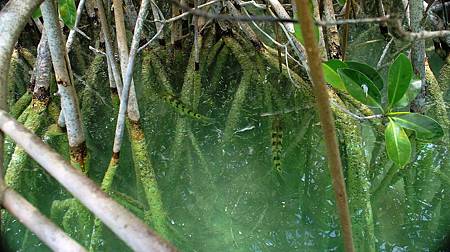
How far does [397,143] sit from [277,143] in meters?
0.70

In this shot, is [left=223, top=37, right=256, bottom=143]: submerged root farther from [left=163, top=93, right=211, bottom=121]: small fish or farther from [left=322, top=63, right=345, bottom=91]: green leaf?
[left=322, top=63, right=345, bottom=91]: green leaf

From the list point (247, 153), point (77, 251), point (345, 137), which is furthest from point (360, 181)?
point (77, 251)

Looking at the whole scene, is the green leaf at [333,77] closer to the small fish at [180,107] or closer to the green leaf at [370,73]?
the green leaf at [370,73]

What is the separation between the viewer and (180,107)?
67.5 inches

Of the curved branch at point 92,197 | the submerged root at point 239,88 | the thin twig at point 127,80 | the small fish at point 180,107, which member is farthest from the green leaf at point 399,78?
the small fish at point 180,107

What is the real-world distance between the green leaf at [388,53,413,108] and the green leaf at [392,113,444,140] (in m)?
0.03

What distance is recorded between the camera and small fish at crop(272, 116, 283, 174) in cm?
144

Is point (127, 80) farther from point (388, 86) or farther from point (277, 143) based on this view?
point (388, 86)

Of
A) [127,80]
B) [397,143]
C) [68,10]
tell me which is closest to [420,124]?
[397,143]

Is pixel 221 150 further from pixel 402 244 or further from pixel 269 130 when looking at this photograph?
pixel 402 244

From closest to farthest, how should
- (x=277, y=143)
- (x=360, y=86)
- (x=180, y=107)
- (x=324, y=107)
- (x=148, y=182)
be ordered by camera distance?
1. (x=324, y=107)
2. (x=360, y=86)
3. (x=148, y=182)
4. (x=277, y=143)
5. (x=180, y=107)

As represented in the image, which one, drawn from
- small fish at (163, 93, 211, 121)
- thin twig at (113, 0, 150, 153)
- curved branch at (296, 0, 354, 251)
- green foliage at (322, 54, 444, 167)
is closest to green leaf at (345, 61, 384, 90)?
green foliage at (322, 54, 444, 167)

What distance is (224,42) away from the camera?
1978mm

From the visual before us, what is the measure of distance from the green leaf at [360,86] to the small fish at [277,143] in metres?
0.68
